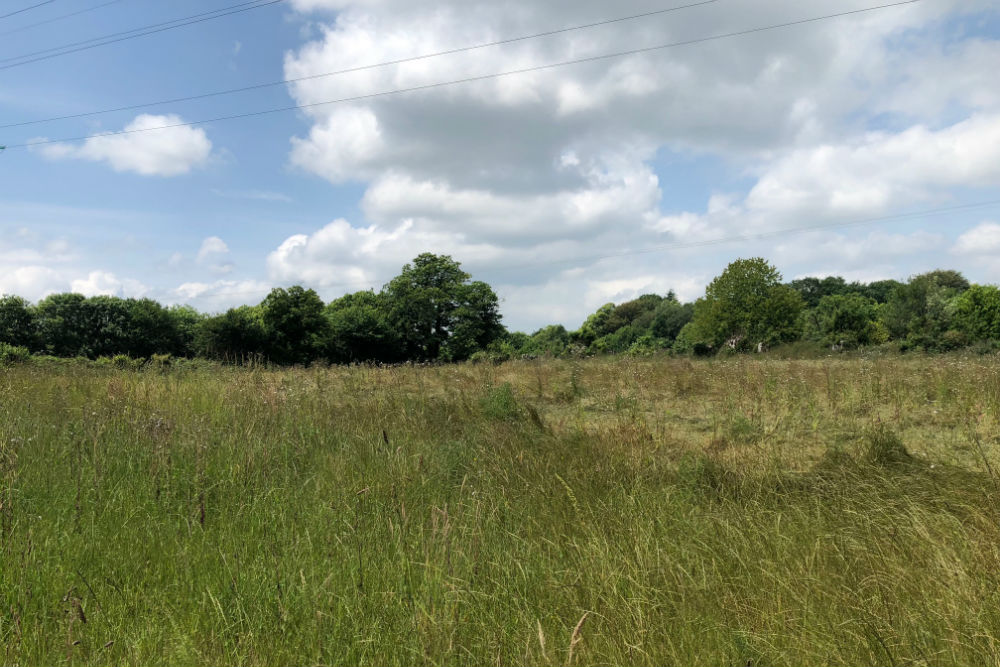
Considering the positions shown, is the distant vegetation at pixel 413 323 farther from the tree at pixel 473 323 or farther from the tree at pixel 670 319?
→ the tree at pixel 670 319

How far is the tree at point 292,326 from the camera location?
38.1 m

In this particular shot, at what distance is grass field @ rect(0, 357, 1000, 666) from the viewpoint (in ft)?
7.04

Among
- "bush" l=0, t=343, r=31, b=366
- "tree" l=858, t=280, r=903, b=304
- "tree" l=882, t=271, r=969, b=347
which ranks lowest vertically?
"bush" l=0, t=343, r=31, b=366

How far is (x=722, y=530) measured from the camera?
3.27 m

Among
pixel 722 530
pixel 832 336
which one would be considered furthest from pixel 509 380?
pixel 832 336

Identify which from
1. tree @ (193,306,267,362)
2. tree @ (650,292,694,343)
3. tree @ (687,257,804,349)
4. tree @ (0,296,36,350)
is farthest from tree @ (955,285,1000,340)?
tree @ (0,296,36,350)

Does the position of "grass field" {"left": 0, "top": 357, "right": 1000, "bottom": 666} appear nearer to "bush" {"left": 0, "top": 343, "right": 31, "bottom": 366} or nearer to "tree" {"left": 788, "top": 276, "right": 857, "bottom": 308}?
"bush" {"left": 0, "top": 343, "right": 31, "bottom": 366}

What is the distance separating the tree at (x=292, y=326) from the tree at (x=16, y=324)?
1721 cm

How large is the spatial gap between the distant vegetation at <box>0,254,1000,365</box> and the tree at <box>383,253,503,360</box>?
9 centimetres

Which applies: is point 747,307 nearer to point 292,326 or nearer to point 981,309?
point 981,309

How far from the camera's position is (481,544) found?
297 centimetres

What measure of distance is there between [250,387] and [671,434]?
5975 mm

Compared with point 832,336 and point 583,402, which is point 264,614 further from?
point 832,336

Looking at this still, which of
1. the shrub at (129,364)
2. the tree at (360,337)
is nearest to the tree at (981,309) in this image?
the tree at (360,337)
